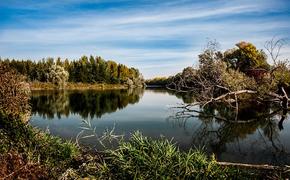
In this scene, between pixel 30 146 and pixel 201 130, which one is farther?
pixel 201 130

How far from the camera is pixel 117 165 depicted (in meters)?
6.33

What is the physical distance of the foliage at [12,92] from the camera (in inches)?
622

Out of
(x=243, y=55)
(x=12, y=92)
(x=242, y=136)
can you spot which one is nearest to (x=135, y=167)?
(x=12, y=92)

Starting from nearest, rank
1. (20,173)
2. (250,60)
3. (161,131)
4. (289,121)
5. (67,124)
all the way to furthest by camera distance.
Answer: (20,173)
(161,131)
(67,124)
(289,121)
(250,60)

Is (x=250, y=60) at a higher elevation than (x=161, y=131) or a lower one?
higher

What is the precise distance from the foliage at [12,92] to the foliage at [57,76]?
60.9m

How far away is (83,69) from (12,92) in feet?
Result: 235

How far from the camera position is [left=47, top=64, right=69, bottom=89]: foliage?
7812 cm

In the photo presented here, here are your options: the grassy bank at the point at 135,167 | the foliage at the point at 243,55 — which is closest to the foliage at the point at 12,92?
the grassy bank at the point at 135,167

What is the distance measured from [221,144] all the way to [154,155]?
10269mm

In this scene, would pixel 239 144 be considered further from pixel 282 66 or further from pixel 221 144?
pixel 282 66

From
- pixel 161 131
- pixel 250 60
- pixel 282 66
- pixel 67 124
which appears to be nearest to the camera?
pixel 282 66

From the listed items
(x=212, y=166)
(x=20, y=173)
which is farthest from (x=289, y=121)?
(x=20, y=173)

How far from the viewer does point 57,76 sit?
78.5 metres
